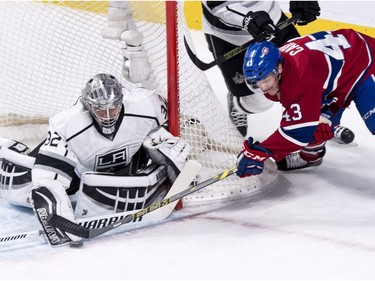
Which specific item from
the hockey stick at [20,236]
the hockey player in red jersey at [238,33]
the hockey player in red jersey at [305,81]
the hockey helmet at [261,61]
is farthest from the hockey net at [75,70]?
the hockey stick at [20,236]

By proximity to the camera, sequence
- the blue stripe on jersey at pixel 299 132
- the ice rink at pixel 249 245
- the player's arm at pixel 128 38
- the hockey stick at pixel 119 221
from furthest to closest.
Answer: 1. the player's arm at pixel 128 38
2. the blue stripe on jersey at pixel 299 132
3. the hockey stick at pixel 119 221
4. the ice rink at pixel 249 245

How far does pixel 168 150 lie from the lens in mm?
3316

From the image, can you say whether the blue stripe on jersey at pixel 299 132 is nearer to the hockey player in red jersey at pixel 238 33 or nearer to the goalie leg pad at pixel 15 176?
the hockey player in red jersey at pixel 238 33

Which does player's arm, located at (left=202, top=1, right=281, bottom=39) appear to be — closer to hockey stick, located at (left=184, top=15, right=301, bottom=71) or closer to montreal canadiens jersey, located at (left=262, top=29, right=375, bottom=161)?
hockey stick, located at (left=184, top=15, right=301, bottom=71)

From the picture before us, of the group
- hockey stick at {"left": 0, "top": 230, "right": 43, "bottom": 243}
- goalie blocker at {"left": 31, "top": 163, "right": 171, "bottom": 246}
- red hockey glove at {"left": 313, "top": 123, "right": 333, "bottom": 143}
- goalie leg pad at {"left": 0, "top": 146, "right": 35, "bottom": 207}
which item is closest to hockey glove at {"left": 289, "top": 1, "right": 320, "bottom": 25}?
red hockey glove at {"left": 313, "top": 123, "right": 333, "bottom": 143}

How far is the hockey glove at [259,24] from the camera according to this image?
3.46 meters

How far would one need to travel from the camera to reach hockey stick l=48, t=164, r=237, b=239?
3.06 metres

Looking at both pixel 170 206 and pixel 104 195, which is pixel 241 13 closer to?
pixel 170 206

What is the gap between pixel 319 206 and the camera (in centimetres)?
343

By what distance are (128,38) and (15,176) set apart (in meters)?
0.73

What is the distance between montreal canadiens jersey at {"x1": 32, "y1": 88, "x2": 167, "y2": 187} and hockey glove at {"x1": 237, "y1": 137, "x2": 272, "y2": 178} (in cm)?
36

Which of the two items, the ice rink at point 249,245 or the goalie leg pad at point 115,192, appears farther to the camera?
the goalie leg pad at point 115,192

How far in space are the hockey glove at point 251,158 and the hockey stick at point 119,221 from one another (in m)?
0.04

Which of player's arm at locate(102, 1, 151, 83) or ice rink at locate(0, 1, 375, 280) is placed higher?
player's arm at locate(102, 1, 151, 83)
